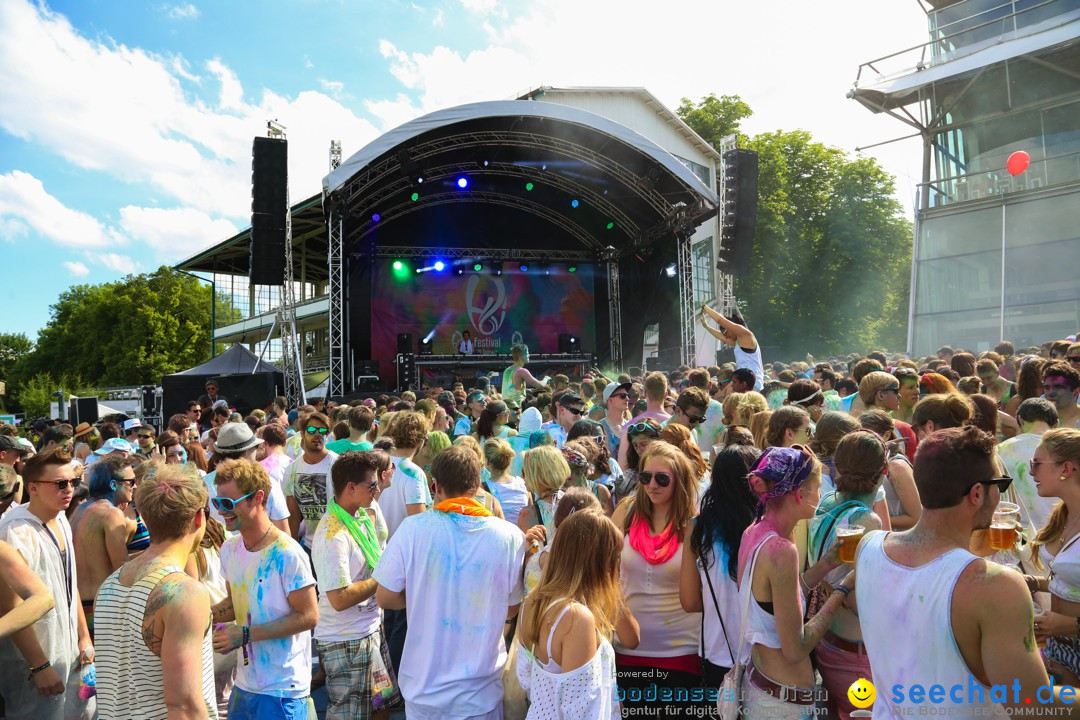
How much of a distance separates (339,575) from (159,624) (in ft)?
3.00

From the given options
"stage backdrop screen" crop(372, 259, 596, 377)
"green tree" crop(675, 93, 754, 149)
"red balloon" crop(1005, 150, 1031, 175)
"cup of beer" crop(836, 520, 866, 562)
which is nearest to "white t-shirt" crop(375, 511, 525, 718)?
"cup of beer" crop(836, 520, 866, 562)

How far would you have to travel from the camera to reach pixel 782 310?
2838cm

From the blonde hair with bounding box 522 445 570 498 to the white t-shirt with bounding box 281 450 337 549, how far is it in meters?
1.93

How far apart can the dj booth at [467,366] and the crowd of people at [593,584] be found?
14.2m

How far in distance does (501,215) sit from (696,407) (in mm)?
16748

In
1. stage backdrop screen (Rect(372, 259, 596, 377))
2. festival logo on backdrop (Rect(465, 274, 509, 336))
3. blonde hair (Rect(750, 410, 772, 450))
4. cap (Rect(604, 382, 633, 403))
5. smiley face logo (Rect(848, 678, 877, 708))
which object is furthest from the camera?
festival logo on backdrop (Rect(465, 274, 509, 336))

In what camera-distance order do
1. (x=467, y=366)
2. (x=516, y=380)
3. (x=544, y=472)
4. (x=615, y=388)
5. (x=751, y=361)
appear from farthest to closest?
(x=467, y=366)
(x=516, y=380)
(x=751, y=361)
(x=615, y=388)
(x=544, y=472)

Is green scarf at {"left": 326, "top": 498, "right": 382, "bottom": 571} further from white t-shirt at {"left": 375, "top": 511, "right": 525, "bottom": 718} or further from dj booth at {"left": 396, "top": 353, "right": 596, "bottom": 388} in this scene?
dj booth at {"left": 396, "top": 353, "right": 596, "bottom": 388}

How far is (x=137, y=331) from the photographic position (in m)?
43.8

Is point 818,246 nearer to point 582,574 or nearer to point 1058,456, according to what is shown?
point 1058,456

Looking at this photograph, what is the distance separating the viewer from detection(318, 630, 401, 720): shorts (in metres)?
2.98

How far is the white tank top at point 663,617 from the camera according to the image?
266cm

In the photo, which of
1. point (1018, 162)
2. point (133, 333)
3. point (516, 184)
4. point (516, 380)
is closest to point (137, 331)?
point (133, 333)

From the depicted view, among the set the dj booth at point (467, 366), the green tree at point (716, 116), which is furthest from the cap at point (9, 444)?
the green tree at point (716, 116)
